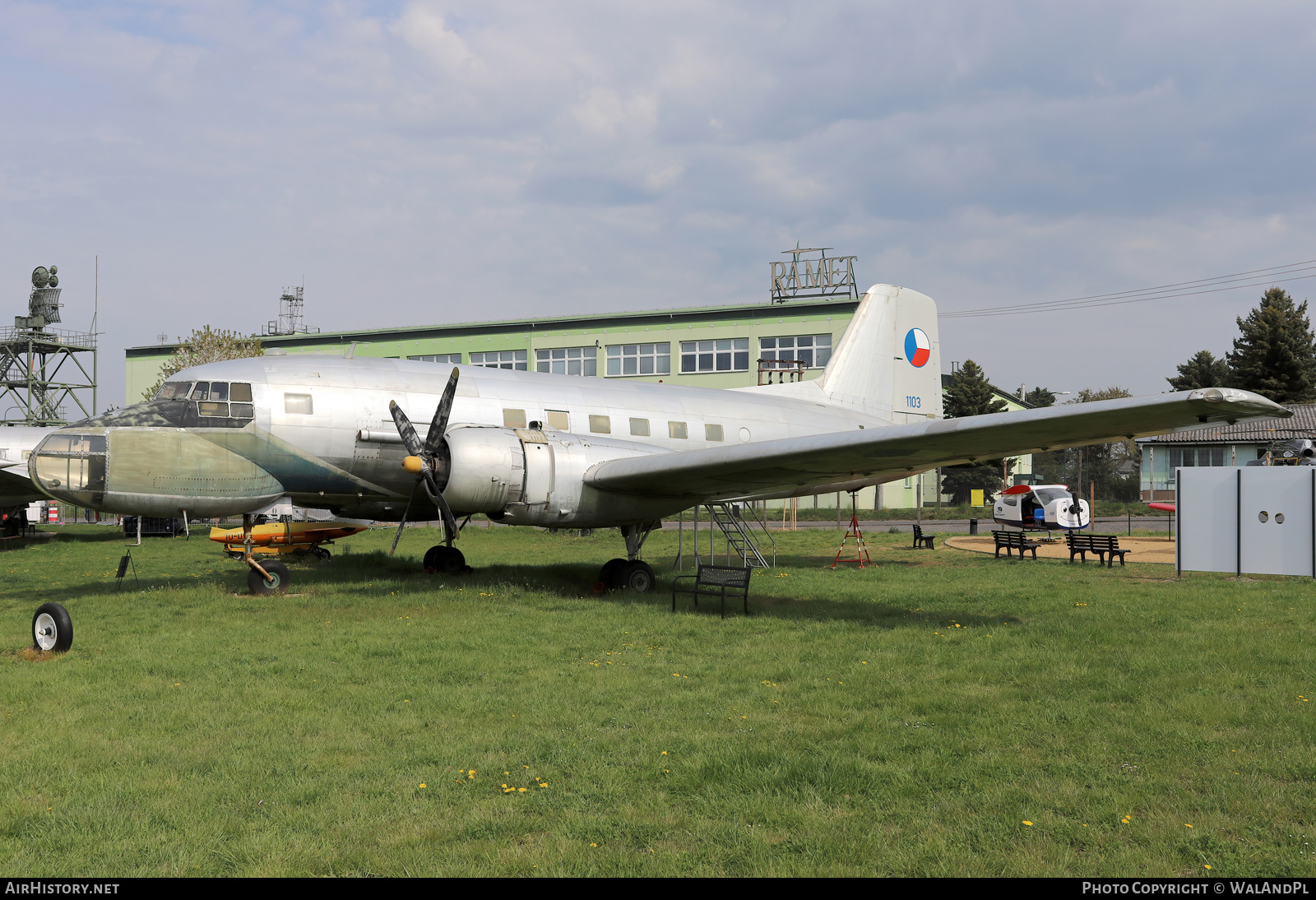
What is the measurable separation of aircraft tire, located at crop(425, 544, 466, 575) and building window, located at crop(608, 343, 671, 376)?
37.7m

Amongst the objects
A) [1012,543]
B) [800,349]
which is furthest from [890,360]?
[800,349]

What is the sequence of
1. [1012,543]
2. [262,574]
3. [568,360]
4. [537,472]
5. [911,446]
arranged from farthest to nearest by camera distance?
1. [568,360]
2. [1012,543]
3. [262,574]
4. [537,472]
5. [911,446]

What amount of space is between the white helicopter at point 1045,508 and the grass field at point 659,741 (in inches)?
713

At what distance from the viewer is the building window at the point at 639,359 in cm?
5675

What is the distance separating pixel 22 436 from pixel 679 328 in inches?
1447

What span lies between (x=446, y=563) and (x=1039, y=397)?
9283cm

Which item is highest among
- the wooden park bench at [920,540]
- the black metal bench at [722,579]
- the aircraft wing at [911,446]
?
the aircraft wing at [911,446]

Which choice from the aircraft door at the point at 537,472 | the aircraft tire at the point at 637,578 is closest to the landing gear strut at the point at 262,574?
the aircraft door at the point at 537,472

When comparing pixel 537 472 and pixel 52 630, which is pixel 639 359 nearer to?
pixel 537 472

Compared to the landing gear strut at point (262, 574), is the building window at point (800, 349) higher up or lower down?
higher up

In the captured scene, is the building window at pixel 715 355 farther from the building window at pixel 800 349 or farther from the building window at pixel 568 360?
the building window at pixel 568 360

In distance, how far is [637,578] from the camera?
17.1 meters
